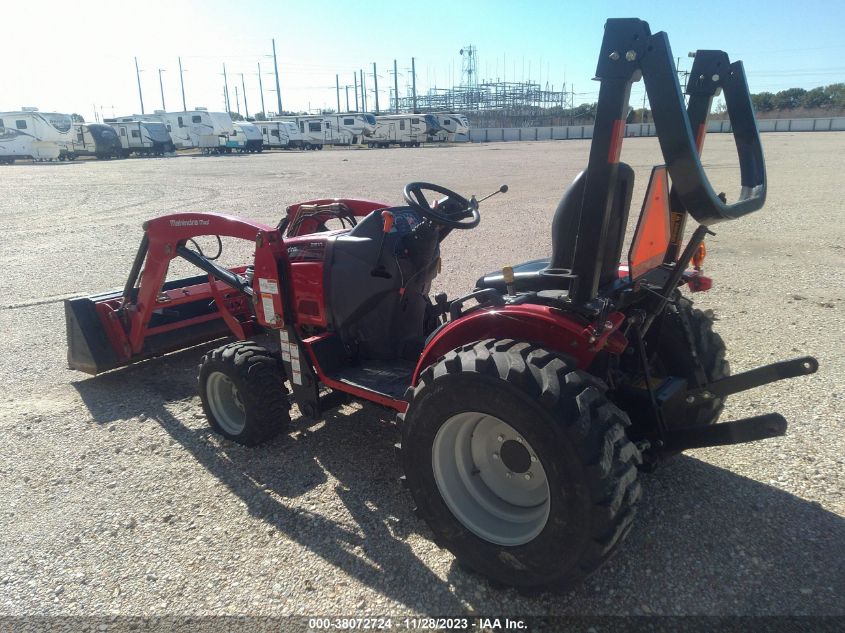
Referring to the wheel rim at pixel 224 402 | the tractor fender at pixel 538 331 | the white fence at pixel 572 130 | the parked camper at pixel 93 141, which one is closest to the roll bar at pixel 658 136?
the tractor fender at pixel 538 331

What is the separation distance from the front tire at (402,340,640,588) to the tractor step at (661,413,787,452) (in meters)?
0.47

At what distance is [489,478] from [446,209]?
188 cm

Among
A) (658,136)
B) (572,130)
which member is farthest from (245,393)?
(572,130)

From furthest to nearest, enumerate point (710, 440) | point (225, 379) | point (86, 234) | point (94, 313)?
point (86, 234)
point (94, 313)
point (225, 379)
point (710, 440)

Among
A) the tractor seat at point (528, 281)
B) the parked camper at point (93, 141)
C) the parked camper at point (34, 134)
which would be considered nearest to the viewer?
the tractor seat at point (528, 281)

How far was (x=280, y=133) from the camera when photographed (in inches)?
1996

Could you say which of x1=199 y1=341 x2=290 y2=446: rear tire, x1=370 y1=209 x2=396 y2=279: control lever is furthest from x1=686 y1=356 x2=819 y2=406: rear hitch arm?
x1=199 y1=341 x2=290 y2=446: rear tire

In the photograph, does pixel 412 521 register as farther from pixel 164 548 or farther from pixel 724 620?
pixel 724 620

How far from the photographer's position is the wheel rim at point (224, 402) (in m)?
4.02

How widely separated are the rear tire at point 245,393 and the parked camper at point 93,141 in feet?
141

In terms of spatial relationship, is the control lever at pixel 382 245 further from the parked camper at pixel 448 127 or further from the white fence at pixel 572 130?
the white fence at pixel 572 130

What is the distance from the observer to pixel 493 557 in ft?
8.32

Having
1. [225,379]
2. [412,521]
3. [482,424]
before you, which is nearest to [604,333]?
[482,424]

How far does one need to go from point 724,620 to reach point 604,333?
125cm
